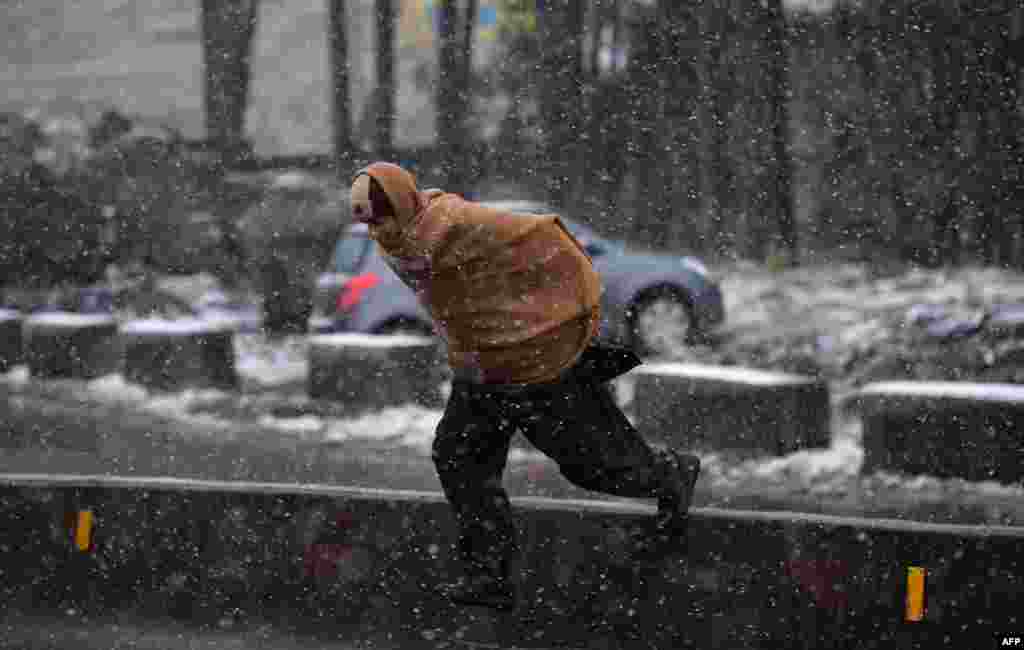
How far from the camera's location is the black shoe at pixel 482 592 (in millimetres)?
4688

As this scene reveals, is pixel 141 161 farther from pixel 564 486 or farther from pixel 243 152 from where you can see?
pixel 564 486

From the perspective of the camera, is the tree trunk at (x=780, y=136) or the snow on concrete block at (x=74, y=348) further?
the tree trunk at (x=780, y=136)

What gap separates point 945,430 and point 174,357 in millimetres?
7162

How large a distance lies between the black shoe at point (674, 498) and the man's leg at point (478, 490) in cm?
50

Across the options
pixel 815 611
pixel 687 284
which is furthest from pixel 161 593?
pixel 687 284

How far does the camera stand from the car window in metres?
14.9

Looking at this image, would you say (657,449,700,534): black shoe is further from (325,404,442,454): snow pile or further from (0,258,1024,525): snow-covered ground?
(325,404,442,454): snow pile

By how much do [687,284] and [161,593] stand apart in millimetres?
11144

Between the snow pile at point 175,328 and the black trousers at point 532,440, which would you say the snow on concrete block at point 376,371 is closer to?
the snow pile at point 175,328

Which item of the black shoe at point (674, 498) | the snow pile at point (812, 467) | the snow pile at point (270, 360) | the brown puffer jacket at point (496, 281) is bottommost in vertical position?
the snow pile at point (270, 360)

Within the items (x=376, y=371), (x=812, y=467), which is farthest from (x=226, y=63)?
(x=812, y=467)

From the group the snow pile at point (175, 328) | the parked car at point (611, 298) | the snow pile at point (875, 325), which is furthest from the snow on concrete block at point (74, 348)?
the snow pile at point (875, 325)

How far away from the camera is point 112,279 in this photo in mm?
21656

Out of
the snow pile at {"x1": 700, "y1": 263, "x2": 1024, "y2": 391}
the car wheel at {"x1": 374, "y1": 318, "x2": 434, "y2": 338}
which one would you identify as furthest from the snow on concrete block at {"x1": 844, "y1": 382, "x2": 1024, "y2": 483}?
the car wheel at {"x1": 374, "y1": 318, "x2": 434, "y2": 338}
